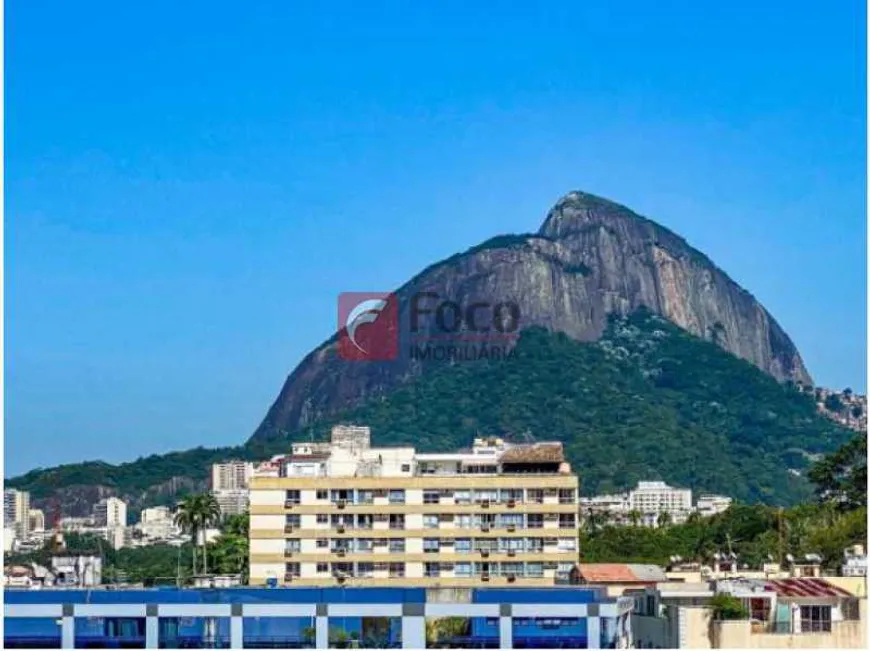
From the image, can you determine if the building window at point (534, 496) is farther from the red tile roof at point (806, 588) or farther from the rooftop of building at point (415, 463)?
the red tile roof at point (806, 588)

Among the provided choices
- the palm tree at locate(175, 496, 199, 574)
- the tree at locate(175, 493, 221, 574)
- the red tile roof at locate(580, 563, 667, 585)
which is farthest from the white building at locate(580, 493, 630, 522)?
the red tile roof at locate(580, 563, 667, 585)

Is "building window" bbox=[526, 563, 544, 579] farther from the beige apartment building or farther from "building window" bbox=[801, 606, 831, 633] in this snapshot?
"building window" bbox=[801, 606, 831, 633]

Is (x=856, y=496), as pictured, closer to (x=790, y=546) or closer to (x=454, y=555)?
(x=790, y=546)

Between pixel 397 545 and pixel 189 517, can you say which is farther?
pixel 189 517

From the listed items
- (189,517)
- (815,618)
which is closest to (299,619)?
(815,618)

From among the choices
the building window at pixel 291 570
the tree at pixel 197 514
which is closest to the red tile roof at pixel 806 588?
the building window at pixel 291 570

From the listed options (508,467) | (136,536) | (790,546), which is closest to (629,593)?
(508,467)

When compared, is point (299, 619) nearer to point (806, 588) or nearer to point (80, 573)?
point (806, 588)
